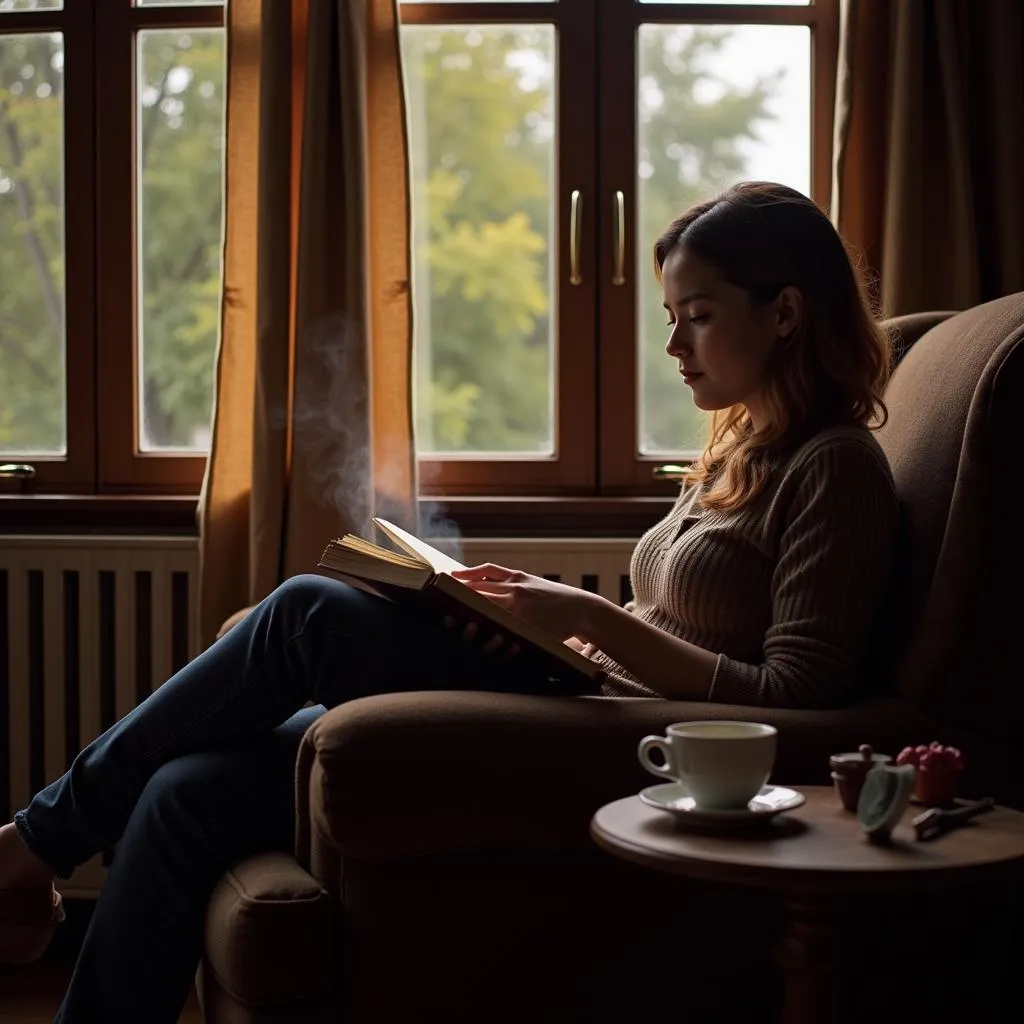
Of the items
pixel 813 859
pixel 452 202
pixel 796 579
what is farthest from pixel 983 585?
pixel 452 202

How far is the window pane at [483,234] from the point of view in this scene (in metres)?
2.70

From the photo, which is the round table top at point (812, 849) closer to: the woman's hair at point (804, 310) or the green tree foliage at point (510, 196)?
the woman's hair at point (804, 310)

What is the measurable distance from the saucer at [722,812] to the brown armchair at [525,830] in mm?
151

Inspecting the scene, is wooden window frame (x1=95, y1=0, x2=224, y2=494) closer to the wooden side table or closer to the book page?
the book page

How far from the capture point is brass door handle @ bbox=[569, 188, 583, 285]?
2.65 metres

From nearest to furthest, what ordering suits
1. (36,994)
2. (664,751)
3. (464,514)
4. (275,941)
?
(664,751)
(275,941)
(36,994)
(464,514)

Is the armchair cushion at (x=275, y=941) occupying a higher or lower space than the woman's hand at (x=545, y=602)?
lower

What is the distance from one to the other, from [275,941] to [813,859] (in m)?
0.57

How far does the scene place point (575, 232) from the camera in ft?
8.71

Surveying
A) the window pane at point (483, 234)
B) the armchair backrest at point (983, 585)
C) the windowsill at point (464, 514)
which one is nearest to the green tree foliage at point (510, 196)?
the window pane at point (483, 234)

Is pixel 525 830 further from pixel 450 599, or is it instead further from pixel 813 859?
pixel 813 859

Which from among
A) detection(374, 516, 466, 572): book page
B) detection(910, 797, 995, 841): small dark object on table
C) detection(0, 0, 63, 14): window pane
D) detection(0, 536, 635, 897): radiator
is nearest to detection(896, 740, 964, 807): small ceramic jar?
detection(910, 797, 995, 841): small dark object on table

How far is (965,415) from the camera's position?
1553 millimetres

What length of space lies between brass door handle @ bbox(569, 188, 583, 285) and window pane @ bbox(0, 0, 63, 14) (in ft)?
3.65
